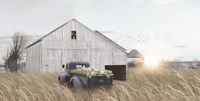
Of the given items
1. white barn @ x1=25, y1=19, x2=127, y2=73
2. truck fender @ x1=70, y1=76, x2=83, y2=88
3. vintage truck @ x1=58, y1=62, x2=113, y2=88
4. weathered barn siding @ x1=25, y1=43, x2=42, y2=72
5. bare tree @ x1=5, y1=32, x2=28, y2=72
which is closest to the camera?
vintage truck @ x1=58, y1=62, x2=113, y2=88

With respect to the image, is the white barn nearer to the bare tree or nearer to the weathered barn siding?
the weathered barn siding

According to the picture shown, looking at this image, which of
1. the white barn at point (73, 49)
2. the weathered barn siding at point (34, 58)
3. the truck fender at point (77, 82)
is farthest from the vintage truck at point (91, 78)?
the weathered barn siding at point (34, 58)

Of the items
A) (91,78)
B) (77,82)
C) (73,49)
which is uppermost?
(73,49)

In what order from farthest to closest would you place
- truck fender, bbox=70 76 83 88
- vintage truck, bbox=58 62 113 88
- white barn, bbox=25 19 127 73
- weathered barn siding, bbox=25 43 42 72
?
1. weathered barn siding, bbox=25 43 42 72
2. white barn, bbox=25 19 127 73
3. truck fender, bbox=70 76 83 88
4. vintage truck, bbox=58 62 113 88

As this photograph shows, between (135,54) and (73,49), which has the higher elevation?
(73,49)

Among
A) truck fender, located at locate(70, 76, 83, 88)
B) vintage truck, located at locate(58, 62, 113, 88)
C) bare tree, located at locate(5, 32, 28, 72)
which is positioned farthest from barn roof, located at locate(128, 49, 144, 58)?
vintage truck, located at locate(58, 62, 113, 88)

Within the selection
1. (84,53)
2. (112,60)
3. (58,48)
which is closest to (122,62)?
(112,60)

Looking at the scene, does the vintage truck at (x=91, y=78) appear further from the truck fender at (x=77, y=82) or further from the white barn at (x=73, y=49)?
the white barn at (x=73, y=49)

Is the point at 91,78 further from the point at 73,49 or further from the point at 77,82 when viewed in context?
the point at 73,49

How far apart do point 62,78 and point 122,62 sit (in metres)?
18.3

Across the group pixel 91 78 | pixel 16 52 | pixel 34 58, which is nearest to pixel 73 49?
pixel 34 58

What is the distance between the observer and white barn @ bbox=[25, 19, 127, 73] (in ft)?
111

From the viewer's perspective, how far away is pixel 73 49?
34.2 metres

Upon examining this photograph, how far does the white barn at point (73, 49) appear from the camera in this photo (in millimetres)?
33756
